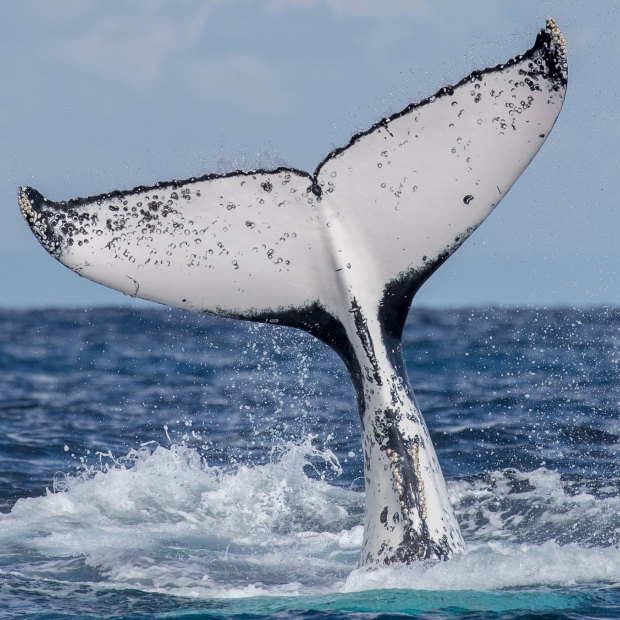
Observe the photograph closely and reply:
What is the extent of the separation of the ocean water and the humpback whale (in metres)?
0.67

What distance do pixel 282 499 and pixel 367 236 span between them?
5.12 meters

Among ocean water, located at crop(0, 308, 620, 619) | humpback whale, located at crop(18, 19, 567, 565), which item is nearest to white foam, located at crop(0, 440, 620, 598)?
ocean water, located at crop(0, 308, 620, 619)

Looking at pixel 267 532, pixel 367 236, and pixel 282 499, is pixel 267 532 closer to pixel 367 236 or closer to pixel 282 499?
pixel 282 499

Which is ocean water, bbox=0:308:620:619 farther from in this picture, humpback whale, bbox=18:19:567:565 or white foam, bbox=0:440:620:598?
humpback whale, bbox=18:19:567:565

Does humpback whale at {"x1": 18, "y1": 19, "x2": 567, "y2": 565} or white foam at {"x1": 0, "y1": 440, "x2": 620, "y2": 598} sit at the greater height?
humpback whale at {"x1": 18, "y1": 19, "x2": 567, "y2": 565}

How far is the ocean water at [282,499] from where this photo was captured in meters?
7.04

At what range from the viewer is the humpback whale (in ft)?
20.1

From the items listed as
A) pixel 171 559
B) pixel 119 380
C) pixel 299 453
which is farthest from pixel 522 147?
pixel 119 380

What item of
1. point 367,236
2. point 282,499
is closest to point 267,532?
point 282,499

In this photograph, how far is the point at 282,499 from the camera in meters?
11.0

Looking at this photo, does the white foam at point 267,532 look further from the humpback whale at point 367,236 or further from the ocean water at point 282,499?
the humpback whale at point 367,236

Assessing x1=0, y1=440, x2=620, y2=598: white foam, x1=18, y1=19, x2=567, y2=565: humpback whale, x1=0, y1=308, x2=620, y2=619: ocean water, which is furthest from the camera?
x1=0, y1=440, x2=620, y2=598: white foam

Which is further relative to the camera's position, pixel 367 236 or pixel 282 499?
pixel 282 499

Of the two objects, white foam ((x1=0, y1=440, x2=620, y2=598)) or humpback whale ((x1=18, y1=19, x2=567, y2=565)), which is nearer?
humpback whale ((x1=18, y1=19, x2=567, y2=565))
